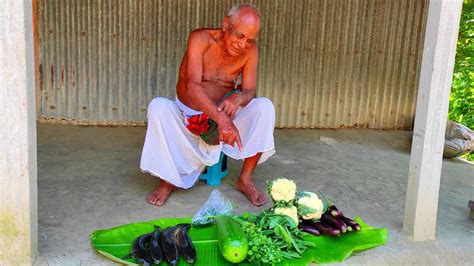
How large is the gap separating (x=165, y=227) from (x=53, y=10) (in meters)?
3.42

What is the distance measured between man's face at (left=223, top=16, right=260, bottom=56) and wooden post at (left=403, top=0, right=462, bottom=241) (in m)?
1.09

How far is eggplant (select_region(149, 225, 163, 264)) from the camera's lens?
2857 mm

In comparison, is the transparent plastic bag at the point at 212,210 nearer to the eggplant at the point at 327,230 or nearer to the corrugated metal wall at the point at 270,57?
the eggplant at the point at 327,230

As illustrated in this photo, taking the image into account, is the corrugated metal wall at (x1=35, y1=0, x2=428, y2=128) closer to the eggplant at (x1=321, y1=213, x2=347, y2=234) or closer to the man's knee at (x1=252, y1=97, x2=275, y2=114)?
the man's knee at (x1=252, y1=97, x2=275, y2=114)

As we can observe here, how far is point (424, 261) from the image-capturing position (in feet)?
10.6

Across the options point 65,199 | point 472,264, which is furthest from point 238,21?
point 472,264

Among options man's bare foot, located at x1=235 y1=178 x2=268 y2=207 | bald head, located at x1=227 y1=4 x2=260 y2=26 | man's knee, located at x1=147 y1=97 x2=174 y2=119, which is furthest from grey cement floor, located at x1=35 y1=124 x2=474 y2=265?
bald head, located at x1=227 y1=4 x2=260 y2=26

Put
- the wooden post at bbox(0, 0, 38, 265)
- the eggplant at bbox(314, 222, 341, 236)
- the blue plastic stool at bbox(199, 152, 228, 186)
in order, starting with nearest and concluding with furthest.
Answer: the wooden post at bbox(0, 0, 38, 265) < the eggplant at bbox(314, 222, 341, 236) < the blue plastic stool at bbox(199, 152, 228, 186)

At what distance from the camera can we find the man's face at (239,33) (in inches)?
139

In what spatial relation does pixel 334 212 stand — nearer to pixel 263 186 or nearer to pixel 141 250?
pixel 263 186

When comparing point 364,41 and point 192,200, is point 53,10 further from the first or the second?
point 364,41

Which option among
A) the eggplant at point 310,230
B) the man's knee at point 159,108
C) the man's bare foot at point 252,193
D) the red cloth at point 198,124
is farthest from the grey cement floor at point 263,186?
the man's knee at point 159,108

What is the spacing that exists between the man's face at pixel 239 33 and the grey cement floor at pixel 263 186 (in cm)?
111

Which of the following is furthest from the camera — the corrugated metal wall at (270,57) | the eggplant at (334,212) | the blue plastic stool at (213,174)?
the corrugated metal wall at (270,57)
